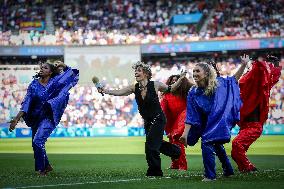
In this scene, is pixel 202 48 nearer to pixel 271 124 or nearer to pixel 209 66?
pixel 271 124

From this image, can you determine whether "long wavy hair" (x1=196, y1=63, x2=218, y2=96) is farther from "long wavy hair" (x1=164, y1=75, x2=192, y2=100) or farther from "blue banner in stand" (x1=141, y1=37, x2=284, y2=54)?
"blue banner in stand" (x1=141, y1=37, x2=284, y2=54)

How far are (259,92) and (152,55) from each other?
125 feet

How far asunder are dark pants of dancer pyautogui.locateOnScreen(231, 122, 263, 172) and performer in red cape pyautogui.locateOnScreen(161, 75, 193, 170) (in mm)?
1626

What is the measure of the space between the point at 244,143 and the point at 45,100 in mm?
4151

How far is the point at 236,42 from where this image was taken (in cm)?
4753

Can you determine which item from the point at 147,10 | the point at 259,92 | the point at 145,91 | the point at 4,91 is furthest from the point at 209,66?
the point at 147,10

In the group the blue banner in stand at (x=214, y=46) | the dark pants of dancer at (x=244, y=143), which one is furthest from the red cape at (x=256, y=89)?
the blue banner in stand at (x=214, y=46)

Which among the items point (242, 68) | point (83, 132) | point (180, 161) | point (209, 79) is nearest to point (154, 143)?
point (209, 79)

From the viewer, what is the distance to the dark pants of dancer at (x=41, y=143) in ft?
39.0

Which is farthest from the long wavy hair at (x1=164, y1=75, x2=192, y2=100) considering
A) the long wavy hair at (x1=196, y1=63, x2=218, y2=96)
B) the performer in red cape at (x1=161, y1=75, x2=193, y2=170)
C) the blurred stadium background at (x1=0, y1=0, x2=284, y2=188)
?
the blurred stadium background at (x1=0, y1=0, x2=284, y2=188)

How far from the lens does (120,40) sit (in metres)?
49.0

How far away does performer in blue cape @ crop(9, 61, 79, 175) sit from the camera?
39.9 feet

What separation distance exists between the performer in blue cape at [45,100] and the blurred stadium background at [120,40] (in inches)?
1142

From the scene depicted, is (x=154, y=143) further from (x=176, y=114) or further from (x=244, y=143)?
(x=176, y=114)
